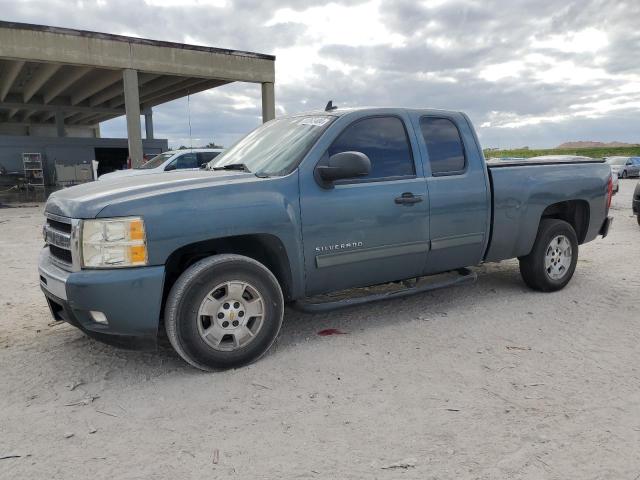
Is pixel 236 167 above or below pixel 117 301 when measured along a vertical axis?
above

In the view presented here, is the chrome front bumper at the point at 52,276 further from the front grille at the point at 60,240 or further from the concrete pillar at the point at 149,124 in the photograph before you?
the concrete pillar at the point at 149,124

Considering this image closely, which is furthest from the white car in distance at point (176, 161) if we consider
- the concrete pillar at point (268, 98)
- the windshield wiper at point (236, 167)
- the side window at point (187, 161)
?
the windshield wiper at point (236, 167)

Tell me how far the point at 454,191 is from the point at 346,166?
1.32 metres

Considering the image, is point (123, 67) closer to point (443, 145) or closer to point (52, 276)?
point (443, 145)

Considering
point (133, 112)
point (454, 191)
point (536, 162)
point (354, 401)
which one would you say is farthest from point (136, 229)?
point (133, 112)

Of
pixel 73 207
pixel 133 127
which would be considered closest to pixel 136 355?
pixel 73 207

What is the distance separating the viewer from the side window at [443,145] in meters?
4.63

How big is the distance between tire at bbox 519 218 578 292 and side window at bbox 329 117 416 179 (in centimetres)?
187

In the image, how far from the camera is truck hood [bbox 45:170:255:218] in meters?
3.32

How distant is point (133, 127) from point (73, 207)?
1616cm

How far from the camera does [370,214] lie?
4.13 meters

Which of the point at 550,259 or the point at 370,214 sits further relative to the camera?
the point at 550,259

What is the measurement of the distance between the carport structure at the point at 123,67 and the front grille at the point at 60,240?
14963mm

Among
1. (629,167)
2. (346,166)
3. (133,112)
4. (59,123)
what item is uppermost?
(59,123)
